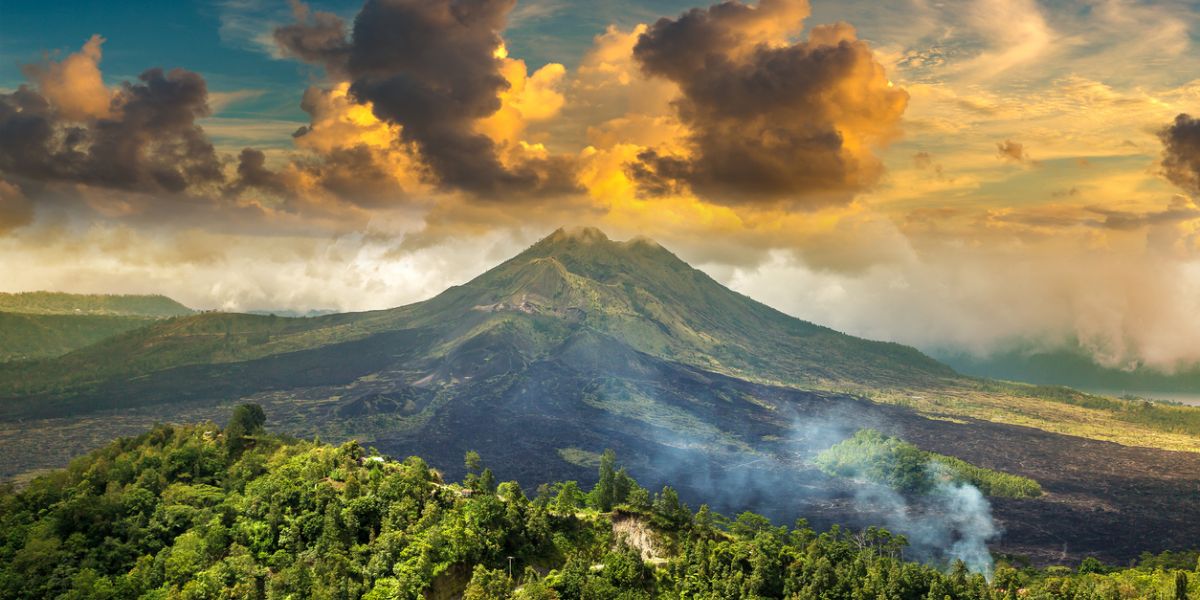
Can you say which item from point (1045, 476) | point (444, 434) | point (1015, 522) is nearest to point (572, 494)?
point (1015, 522)

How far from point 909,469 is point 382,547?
122m

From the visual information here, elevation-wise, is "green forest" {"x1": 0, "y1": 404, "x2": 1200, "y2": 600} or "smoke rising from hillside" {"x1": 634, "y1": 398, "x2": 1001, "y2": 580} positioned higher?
"green forest" {"x1": 0, "y1": 404, "x2": 1200, "y2": 600}

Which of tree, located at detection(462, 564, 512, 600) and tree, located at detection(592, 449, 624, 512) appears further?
tree, located at detection(592, 449, 624, 512)

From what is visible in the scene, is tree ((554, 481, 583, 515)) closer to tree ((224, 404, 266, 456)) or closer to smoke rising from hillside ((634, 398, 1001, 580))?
tree ((224, 404, 266, 456))

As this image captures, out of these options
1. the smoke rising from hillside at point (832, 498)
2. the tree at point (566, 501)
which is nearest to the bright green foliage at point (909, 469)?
the smoke rising from hillside at point (832, 498)

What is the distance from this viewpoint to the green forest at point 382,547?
57219mm

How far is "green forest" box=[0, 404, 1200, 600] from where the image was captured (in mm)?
57219

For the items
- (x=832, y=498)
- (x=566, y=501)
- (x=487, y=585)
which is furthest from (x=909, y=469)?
(x=487, y=585)

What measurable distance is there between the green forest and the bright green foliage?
8153 cm

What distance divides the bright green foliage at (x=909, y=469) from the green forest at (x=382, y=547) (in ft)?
267

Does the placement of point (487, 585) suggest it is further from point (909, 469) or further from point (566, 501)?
point (909, 469)

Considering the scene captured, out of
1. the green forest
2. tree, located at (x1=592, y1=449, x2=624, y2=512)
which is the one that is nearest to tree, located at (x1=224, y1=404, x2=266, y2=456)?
the green forest

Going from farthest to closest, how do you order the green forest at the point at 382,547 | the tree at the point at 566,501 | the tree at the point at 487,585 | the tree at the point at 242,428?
the tree at the point at 242,428 → the tree at the point at 566,501 → the green forest at the point at 382,547 → the tree at the point at 487,585

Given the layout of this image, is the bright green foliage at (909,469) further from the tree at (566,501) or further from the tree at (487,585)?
the tree at (487,585)
